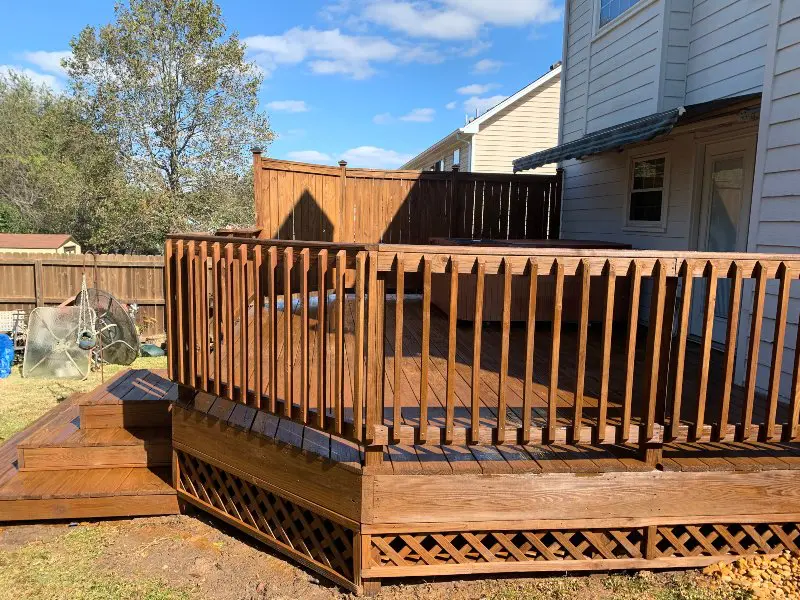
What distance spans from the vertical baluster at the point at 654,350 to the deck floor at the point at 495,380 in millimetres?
155

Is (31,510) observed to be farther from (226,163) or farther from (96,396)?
(226,163)

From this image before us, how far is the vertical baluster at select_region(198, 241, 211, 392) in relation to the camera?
330 cm

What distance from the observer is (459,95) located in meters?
63.6

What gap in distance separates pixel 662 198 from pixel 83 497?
5787 millimetres

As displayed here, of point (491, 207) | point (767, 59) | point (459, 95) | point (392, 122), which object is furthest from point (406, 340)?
point (459, 95)

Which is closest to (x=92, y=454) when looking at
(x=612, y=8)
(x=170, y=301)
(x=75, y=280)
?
(x=170, y=301)

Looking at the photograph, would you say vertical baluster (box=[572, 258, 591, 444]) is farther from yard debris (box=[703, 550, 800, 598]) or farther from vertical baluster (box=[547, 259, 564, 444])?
yard debris (box=[703, 550, 800, 598])

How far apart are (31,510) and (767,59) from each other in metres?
5.77

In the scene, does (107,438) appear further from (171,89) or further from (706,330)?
(171,89)

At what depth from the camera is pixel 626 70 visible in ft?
20.6

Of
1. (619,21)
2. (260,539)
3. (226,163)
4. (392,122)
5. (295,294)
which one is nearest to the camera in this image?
(260,539)

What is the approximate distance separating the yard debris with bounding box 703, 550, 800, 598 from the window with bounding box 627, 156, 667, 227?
12.3 ft

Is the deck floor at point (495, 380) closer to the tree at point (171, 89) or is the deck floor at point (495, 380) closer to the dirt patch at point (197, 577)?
the dirt patch at point (197, 577)

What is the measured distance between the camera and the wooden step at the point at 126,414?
4113 mm
